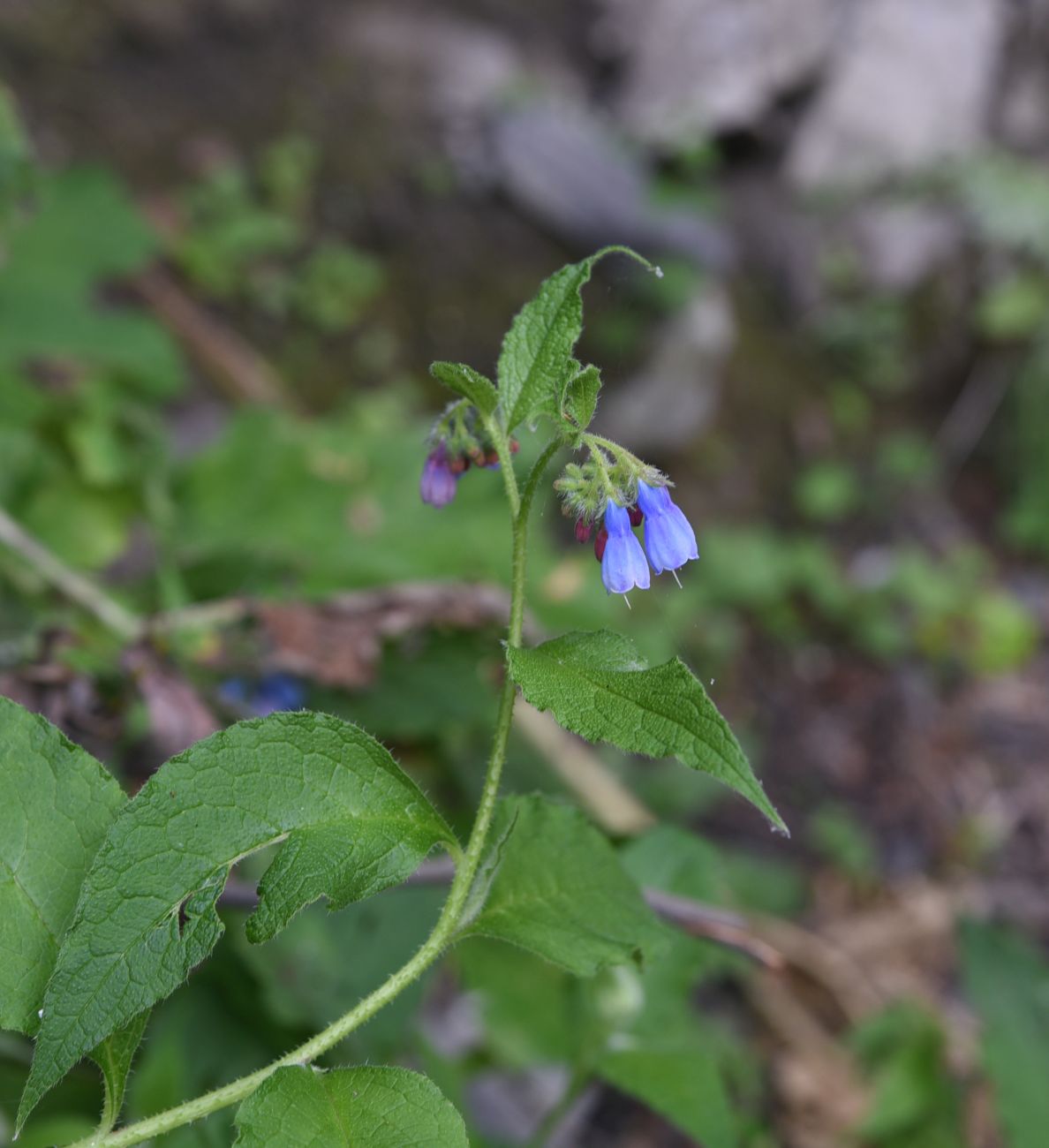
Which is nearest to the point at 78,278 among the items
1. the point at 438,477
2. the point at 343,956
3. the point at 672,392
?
the point at 343,956

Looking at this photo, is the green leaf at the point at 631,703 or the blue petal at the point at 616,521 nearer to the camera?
the green leaf at the point at 631,703

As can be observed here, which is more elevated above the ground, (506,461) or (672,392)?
(506,461)

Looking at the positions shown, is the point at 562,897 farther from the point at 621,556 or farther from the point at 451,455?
the point at 451,455

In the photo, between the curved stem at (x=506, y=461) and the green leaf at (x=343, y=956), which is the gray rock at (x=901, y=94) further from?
the curved stem at (x=506, y=461)

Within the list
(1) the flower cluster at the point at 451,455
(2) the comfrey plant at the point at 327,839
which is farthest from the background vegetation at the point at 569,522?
(2) the comfrey plant at the point at 327,839

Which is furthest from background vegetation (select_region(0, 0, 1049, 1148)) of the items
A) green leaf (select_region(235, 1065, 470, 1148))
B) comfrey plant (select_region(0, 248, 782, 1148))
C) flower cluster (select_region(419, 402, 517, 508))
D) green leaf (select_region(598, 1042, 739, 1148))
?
green leaf (select_region(235, 1065, 470, 1148))

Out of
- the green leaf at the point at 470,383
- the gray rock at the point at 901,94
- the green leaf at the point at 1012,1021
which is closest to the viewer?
the green leaf at the point at 470,383

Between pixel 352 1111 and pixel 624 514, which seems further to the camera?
pixel 624 514

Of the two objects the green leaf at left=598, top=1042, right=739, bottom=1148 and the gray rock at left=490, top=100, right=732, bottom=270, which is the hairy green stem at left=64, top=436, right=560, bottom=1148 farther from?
the gray rock at left=490, top=100, right=732, bottom=270
